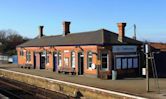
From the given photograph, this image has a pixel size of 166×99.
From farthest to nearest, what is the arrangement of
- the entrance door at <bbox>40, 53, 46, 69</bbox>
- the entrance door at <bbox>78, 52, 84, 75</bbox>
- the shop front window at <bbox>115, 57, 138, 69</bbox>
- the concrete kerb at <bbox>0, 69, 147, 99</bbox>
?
the entrance door at <bbox>40, 53, 46, 69</bbox> → the entrance door at <bbox>78, 52, 84, 75</bbox> → the shop front window at <bbox>115, 57, 138, 69</bbox> → the concrete kerb at <bbox>0, 69, 147, 99</bbox>

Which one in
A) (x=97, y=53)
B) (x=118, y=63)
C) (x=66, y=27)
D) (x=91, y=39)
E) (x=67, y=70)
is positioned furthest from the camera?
(x=66, y=27)

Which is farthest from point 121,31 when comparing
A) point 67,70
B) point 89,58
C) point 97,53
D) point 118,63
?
point 67,70

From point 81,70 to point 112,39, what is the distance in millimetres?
4402

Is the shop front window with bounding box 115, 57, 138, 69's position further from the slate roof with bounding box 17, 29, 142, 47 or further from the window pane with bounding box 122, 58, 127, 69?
the slate roof with bounding box 17, 29, 142, 47

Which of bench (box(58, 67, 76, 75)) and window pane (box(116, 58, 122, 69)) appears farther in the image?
bench (box(58, 67, 76, 75))

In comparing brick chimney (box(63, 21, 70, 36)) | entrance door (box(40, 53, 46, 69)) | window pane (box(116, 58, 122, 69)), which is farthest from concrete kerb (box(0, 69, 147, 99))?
brick chimney (box(63, 21, 70, 36))

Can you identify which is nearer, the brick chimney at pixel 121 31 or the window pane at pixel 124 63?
the window pane at pixel 124 63

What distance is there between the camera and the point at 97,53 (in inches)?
1345

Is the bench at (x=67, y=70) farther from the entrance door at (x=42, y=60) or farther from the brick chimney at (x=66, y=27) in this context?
the brick chimney at (x=66, y=27)

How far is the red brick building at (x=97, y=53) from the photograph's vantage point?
112ft

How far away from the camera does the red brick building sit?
34125 mm

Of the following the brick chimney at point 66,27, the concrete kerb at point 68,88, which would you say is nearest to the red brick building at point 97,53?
the brick chimney at point 66,27

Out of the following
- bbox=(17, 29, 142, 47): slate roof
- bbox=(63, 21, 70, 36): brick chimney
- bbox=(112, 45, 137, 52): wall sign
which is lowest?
bbox=(112, 45, 137, 52): wall sign

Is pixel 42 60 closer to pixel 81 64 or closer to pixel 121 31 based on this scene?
pixel 81 64
